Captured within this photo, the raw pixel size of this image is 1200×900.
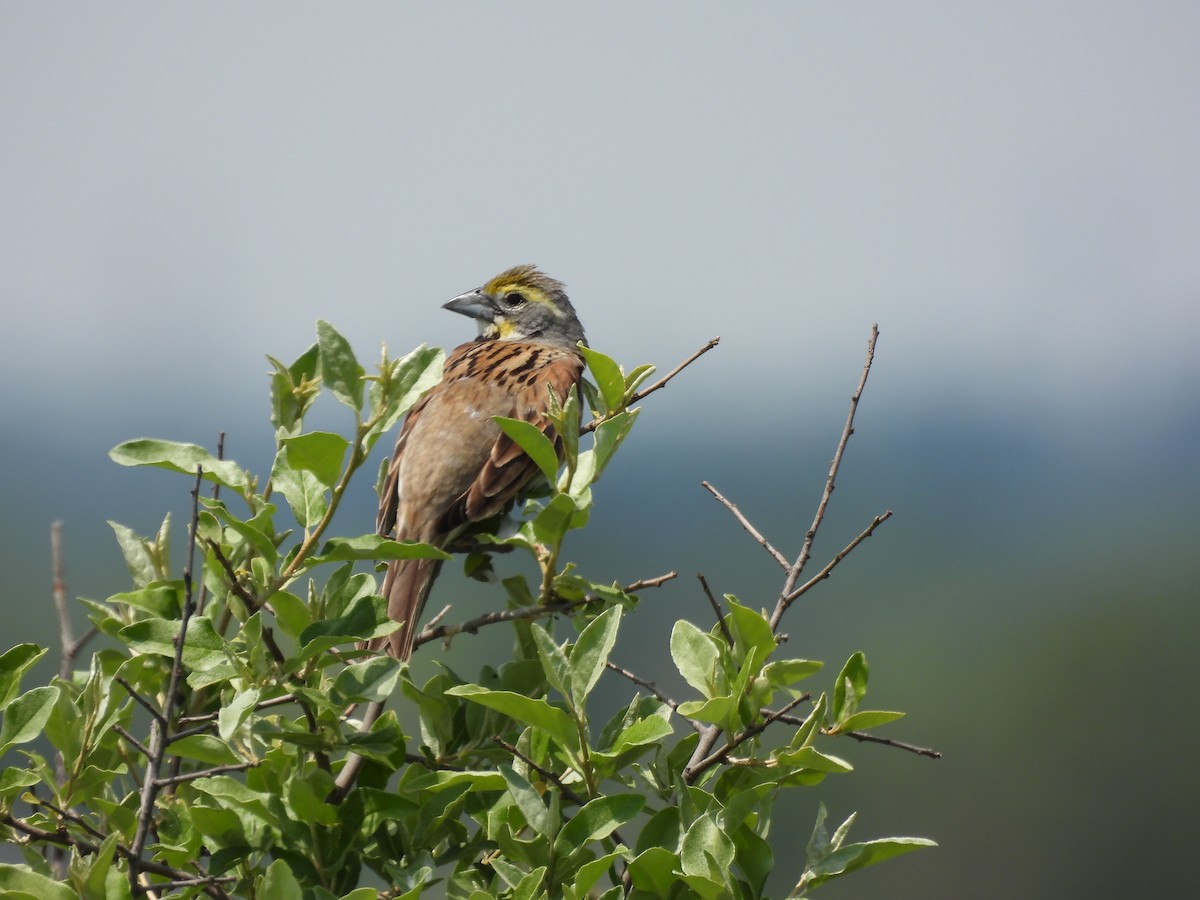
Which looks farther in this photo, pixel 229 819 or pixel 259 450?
pixel 259 450

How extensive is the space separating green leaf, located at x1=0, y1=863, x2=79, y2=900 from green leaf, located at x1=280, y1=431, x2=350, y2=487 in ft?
2.68

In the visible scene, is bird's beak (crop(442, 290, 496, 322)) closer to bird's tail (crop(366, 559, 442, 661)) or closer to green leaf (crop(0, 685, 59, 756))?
bird's tail (crop(366, 559, 442, 661))

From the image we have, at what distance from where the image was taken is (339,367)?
2531 millimetres

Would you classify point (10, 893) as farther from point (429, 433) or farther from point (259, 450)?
point (259, 450)

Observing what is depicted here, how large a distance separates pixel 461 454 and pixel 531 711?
2291 millimetres

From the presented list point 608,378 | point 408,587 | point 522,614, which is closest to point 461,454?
point 408,587

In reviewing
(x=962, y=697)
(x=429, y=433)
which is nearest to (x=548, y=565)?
(x=429, y=433)

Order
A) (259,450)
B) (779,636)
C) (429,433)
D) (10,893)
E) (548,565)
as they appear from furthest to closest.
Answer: (259,450) < (429,433) < (548,565) < (779,636) < (10,893)

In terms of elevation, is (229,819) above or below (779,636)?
below

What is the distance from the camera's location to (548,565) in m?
2.94

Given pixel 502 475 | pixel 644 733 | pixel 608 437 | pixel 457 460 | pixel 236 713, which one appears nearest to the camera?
→ pixel 236 713

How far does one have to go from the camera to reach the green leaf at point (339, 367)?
99.1 inches

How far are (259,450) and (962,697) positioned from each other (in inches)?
2878

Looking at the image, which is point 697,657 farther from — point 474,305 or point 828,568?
point 474,305
